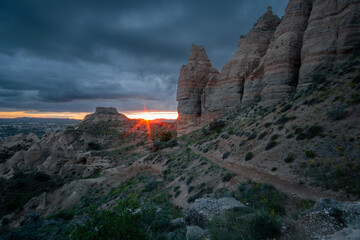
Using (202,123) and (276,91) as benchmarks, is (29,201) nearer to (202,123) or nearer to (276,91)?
(202,123)

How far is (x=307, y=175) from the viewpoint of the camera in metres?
9.49

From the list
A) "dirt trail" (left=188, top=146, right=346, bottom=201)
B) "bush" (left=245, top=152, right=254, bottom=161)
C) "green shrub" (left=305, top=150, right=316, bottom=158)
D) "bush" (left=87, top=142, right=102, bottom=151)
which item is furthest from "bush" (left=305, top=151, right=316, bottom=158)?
"bush" (left=87, top=142, right=102, bottom=151)

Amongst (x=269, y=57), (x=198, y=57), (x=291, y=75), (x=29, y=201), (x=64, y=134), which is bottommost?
(x=29, y=201)

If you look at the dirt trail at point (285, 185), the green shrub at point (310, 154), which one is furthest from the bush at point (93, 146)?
the green shrub at point (310, 154)

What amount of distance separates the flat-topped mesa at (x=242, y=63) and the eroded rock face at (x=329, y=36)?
12262 millimetres

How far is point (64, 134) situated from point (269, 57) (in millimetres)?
57579

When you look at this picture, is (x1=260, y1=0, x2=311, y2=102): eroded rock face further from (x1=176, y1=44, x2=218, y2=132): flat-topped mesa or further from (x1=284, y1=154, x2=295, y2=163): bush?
(x1=176, y1=44, x2=218, y2=132): flat-topped mesa

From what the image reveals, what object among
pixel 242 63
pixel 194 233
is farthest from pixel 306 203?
pixel 242 63

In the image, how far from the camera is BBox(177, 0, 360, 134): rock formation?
23.3m

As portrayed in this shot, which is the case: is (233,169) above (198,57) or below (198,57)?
below

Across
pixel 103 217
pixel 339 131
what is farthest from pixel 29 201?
pixel 339 131

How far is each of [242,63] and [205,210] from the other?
39.9 m

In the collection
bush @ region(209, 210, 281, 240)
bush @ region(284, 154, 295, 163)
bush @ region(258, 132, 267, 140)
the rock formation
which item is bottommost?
bush @ region(209, 210, 281, 240)

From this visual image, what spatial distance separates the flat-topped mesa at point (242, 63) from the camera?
39.0 metres
